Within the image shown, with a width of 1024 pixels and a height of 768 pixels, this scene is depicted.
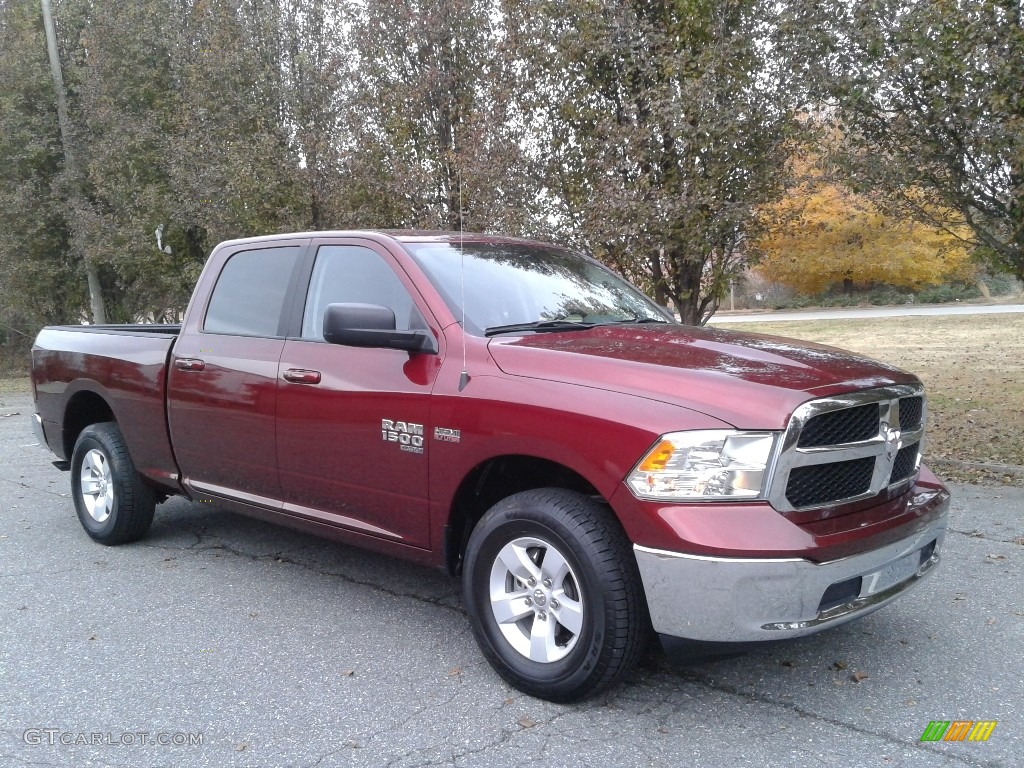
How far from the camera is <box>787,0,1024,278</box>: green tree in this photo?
6.69 metres

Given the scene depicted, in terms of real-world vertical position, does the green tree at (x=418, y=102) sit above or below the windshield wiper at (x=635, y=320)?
above

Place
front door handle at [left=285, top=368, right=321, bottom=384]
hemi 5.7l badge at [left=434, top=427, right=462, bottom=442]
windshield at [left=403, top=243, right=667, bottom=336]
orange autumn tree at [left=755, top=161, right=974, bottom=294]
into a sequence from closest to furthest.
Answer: hemi 5.7l badge at [left=434, top=427, right=462, bottom=442], windshield at [left=403, top=243, right=667, bottom=336], front door handle at [left=285, top=368, right=321, bottom=384], orange autumn tree at [left=755, top=161, right=974, bottom=294]

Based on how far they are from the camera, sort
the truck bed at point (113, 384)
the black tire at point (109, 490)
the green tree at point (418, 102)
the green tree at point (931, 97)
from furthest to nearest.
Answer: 1. the green tree at point (418, 102)
2. the green tree at point (931, 97)
3. the black tire at point (109, 490)
4. the truck bed at point (113, 384)

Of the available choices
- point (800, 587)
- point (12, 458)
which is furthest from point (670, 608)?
point (12, 458)

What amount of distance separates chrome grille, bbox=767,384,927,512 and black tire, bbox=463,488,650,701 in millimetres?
644

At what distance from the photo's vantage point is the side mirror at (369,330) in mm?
3689

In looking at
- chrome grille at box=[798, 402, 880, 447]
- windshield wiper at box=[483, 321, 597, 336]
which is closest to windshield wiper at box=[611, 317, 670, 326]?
windshield wiper at box=[483, 321, 597, 336]

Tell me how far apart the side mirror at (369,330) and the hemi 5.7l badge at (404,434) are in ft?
1.10

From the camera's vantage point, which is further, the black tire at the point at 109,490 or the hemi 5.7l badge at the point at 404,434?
the black tire at the point at 109,490

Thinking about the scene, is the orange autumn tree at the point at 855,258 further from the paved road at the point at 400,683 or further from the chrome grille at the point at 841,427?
the chrome grille at the point at 841,427

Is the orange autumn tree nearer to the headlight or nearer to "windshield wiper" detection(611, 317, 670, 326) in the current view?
"windshield wiper" detection(611, 317, 670, 326)

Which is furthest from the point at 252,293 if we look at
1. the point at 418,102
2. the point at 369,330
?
the point at 418,102

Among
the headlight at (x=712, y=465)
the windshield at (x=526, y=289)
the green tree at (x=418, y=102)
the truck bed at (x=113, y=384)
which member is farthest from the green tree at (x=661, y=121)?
the headlight at (x=712, y=465)

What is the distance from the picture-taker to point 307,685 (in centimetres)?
364
